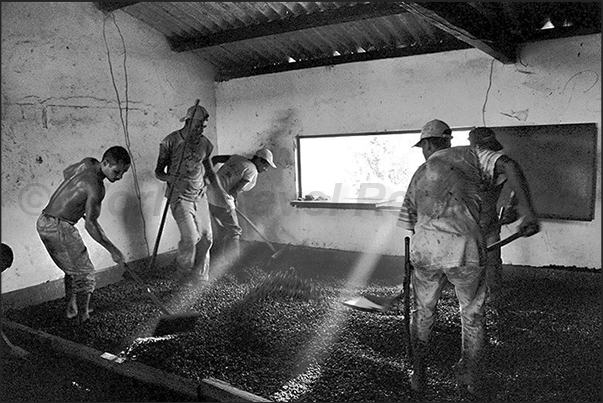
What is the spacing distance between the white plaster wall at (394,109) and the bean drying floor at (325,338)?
594 mm

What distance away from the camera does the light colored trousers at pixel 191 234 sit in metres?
5.00

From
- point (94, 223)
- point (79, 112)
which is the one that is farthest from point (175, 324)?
point (79, 112)

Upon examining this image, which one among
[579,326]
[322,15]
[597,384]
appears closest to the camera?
[597,384]

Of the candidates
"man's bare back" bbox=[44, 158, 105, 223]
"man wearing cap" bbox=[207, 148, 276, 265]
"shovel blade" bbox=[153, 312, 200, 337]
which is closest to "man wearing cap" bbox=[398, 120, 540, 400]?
"shovel blade" bbox=[153, 312, 200, 337]

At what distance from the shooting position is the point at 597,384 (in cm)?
280

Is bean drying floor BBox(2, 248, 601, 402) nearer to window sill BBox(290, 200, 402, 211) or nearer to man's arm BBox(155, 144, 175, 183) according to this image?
window sill BBox(290, 200, 402, 211)

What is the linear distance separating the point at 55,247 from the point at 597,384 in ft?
13.6

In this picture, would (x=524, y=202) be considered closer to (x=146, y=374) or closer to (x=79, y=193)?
(x=146, y=374)

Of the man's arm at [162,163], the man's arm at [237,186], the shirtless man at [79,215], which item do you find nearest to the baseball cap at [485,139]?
the man's arm at [237,186]

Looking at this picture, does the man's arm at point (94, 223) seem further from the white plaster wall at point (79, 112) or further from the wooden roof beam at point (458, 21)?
the wooden roof beam at point (458, 21)

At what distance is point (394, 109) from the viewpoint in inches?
220

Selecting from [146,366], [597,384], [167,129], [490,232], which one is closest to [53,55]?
[167,129]

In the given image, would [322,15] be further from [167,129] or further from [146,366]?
[146,366]

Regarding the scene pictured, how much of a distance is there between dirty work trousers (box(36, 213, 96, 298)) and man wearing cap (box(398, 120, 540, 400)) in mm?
2868
